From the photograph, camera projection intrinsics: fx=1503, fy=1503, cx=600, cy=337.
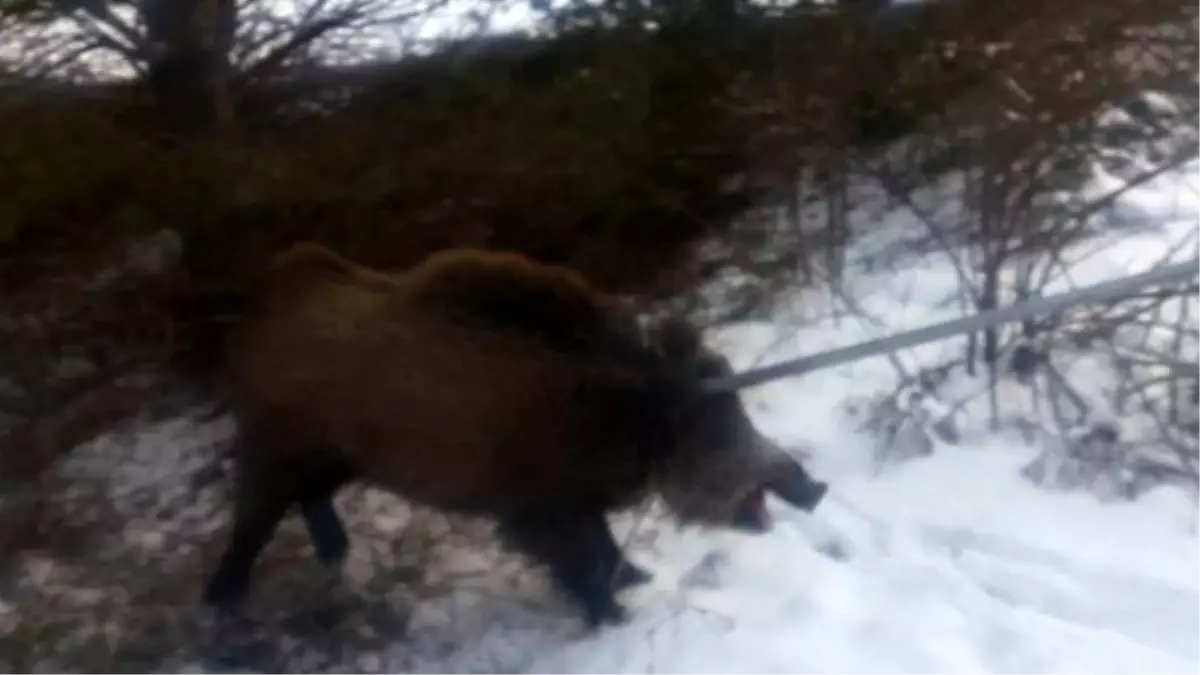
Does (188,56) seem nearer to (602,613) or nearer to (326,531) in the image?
(326,531)

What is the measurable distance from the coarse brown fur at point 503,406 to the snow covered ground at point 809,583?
0.31 metres

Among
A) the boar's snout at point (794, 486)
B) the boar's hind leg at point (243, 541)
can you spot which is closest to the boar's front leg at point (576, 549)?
the boar's snout at point (794, 486)

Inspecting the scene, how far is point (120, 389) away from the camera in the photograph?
4.57 m

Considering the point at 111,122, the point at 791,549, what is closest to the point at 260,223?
the point at 111,122

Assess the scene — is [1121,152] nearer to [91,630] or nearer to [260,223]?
[260,223]

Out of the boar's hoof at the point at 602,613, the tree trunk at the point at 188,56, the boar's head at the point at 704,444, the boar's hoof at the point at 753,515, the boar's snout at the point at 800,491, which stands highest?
the tree trunk at the point at 188,56

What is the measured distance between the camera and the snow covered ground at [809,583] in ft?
12.5

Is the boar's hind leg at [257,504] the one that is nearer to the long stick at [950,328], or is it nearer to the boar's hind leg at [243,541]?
the boar's hind leg at [243,541]

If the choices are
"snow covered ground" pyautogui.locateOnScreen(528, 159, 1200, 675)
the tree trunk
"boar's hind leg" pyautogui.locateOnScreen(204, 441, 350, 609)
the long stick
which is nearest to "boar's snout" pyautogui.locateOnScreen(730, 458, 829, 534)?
"snow covered ground" pyautogui.locateOnScreen(528, 159, 1200, 675)

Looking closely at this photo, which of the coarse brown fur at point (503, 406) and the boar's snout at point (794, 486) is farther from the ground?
the coarse brown fur at point (503, 406)

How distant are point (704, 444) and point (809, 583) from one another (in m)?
0.66

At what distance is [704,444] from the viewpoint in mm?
3734

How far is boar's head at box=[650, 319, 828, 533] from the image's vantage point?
3.70 m

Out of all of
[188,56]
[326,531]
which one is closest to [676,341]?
[326,531]
